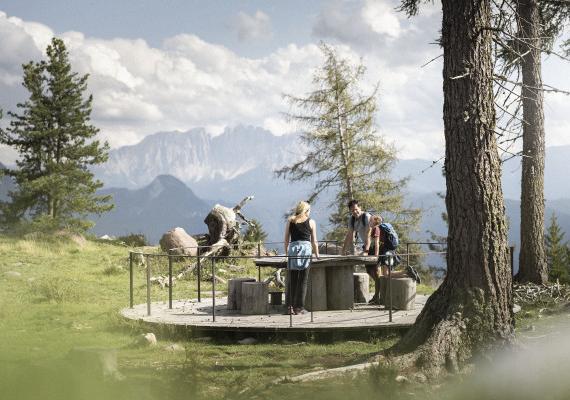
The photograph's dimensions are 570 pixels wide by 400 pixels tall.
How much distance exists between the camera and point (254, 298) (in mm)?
12625

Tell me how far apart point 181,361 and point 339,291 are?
4.49 meters

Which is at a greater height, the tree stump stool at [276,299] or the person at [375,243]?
the person at [375,243]

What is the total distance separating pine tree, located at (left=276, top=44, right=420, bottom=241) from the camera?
3312 cm

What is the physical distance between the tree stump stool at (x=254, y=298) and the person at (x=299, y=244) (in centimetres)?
79

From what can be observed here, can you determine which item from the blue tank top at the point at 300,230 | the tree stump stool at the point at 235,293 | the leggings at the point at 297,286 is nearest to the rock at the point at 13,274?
the tree stump stool at the point at 235,293

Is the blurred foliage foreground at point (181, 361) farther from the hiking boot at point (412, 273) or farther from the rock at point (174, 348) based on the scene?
the hiking boot at point (412, 273)

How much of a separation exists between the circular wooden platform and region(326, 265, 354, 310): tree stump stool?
24 cm

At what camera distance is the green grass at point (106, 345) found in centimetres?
208

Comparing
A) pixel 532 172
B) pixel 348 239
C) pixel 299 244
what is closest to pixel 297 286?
pixel 299 244

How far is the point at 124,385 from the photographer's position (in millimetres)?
2119

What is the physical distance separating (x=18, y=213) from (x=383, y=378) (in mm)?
39603

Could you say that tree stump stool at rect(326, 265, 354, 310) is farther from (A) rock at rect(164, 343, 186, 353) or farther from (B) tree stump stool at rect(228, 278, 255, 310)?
(A) rock at rect(164, 343, 186, 353)

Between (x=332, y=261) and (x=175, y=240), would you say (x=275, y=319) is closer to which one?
(x=332, y=261)

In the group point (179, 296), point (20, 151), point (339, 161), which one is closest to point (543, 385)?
point (179, 296)
